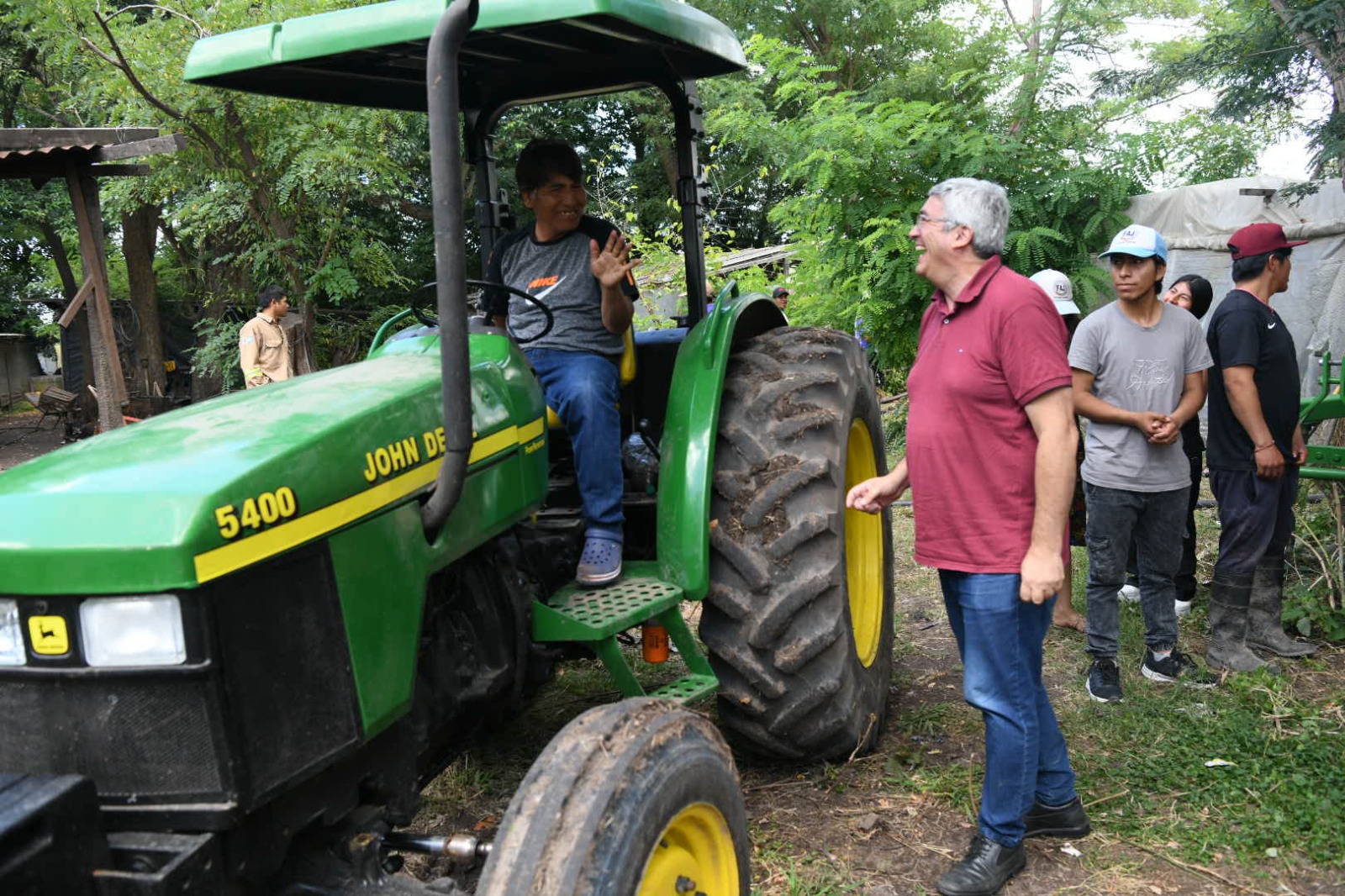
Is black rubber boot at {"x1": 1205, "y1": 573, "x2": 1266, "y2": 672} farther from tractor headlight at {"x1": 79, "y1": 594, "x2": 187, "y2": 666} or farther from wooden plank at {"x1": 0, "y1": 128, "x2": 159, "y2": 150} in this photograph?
wooden plank at {"x1": 0, "y1": 128, "x2": 159, "y2": 150}

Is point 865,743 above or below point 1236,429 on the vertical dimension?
below

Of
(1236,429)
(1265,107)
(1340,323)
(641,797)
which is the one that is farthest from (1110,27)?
(641,797)

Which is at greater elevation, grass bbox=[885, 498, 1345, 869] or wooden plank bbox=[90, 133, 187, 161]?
wooden plank bbox=[90, 133, 187, 161]

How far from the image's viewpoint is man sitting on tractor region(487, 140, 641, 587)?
10.2 feet

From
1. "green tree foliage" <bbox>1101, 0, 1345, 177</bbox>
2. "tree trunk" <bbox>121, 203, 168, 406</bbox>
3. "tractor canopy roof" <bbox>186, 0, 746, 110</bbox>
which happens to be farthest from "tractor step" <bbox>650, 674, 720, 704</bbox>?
"tree trunk" <bbox>121, 203, 168, 406</bbox>

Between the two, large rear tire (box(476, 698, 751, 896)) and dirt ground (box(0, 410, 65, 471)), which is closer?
large rear tire (box(476, 698, 751, 896))

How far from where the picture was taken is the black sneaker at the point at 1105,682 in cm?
411

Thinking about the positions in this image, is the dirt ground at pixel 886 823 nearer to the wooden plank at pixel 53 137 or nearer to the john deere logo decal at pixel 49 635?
the john deere logo decal at pixel 49 635

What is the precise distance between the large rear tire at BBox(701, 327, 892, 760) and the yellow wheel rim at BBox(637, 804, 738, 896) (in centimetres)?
84

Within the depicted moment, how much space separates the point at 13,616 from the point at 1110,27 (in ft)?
66.9

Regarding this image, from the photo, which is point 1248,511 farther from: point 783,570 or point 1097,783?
point 783,570

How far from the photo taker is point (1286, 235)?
8812 mm

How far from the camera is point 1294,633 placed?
15.7ft

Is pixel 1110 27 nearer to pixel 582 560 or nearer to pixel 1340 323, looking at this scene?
pixel 1340 323
